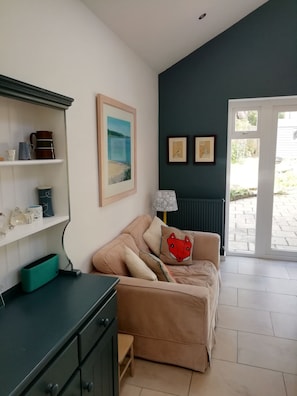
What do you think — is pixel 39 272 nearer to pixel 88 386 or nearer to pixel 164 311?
pixel 88 386

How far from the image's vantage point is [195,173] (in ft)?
14.4

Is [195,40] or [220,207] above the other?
[195,40]

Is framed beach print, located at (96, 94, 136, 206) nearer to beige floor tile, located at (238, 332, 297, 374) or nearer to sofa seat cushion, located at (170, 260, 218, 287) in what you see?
sofa seat cushion, located at (170, 260, 218, 287)

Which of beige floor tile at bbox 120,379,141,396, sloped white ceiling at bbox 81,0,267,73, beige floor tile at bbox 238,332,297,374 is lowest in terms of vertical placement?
beige floor tile at bbox 120,379,141,396

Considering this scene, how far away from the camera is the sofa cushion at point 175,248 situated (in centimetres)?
313

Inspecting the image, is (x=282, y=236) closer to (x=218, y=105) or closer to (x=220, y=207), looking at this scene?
(x=220, y=207)

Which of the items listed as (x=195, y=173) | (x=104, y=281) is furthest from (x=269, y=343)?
(x=195, y=173)

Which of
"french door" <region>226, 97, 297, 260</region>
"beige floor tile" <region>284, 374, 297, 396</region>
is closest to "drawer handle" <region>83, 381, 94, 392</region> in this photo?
"beige floor tile" <region>284, 374, 297, 396</region>

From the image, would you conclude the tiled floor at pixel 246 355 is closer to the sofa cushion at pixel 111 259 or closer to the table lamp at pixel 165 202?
the sofa cushion at pixel 111 259

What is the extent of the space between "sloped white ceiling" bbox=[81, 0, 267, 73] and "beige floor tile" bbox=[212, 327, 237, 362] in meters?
2.84

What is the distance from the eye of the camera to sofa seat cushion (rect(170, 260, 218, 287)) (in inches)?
108

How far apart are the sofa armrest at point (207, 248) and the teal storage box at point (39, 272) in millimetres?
1931

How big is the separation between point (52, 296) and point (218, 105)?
349cm

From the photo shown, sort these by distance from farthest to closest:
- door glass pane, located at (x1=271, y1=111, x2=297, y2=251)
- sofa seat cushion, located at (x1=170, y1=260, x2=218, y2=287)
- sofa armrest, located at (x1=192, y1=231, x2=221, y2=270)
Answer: door glass pane, located at (x1=271, y1=111, x2=297, y2=251) → sofa armrest, located at (x1=192, y1=231, x2=221, y2=270) → sofa seat cushion, located at (x1=170, y1=260, x2=218, y2=287)
